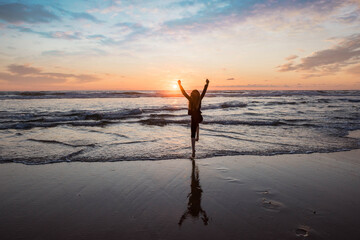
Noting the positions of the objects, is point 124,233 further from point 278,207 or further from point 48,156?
point 48,156

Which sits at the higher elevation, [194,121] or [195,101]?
[195,101]

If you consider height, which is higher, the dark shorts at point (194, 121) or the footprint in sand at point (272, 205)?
the dark shorts at point (194, 121)

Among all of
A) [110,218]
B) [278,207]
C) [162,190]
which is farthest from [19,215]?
[278,207]

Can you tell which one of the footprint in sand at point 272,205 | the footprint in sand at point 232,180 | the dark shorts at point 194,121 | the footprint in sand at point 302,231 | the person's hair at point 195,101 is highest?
the person's hair at point 195,101

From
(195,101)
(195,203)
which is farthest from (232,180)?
(195,101)

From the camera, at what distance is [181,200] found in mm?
3963

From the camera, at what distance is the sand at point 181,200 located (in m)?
3.05

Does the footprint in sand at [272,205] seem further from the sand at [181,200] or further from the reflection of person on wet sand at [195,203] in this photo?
the reflection of person on wet sand at [195,203]

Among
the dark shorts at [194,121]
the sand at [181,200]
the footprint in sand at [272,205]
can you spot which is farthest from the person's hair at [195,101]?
the footprint in sand at [272,205]

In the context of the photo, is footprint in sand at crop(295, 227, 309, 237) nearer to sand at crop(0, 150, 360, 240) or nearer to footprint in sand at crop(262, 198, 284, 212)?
sand at crop(0, 150, 360, 240)

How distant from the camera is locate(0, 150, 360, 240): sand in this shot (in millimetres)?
3053

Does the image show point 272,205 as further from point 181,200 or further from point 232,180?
point 181,200

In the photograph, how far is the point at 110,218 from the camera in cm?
335

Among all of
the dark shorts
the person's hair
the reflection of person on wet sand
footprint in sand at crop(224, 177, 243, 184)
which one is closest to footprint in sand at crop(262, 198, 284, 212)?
footprint in sand at crop(224, 177, 243, 184)
